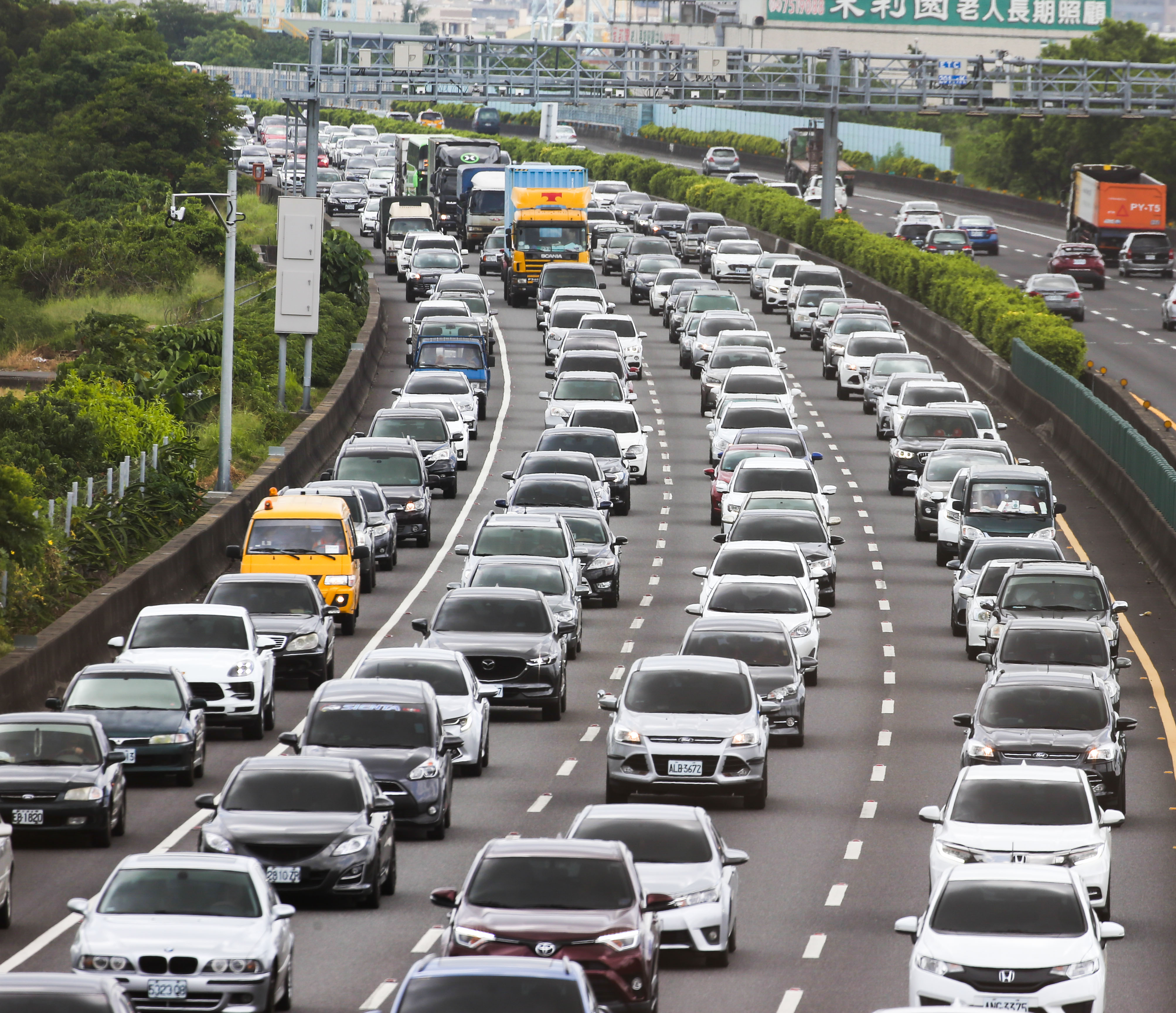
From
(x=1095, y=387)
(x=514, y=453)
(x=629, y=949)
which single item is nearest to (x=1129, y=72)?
(x=1095, y=387)

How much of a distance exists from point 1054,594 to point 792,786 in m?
7.16

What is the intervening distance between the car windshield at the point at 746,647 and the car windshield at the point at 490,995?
14729mm

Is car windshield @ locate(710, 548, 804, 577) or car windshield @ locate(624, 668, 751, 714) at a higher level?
car windshield @ locate(624, 668, 751, 714)

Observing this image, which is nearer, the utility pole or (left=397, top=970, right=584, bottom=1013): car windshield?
(left=397, top=970, right=584, bottom=1013): car windshield

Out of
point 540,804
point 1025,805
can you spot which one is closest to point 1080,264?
point 540,804

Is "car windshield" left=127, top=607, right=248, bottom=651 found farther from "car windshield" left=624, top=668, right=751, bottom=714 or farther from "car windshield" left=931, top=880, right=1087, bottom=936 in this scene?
"car windshield" left=931, top=880, right=1087, bottom=936

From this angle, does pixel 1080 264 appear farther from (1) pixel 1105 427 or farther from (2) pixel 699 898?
(2) pixel 699 898

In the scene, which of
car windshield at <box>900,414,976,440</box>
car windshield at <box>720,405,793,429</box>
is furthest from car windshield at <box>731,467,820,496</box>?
car windshield at <box>720,405,793,429</box>

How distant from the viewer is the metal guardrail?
1647 inches

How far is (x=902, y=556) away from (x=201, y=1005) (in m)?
27.8

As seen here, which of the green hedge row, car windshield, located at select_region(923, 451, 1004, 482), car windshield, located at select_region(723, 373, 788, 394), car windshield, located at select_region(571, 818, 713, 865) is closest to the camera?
car windshield, located at select_region(571, 818, 713, 865)

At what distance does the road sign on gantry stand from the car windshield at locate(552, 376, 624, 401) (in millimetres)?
6038

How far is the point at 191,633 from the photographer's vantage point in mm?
28094

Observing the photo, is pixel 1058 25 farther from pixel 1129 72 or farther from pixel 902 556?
pixel 902 556
